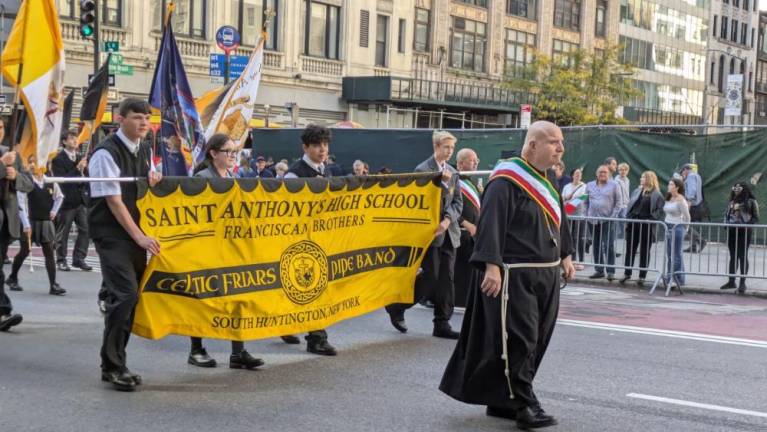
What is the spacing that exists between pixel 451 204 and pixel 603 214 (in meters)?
7.59

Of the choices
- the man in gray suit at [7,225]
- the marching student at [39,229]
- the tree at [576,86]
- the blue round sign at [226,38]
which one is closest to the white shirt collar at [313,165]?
the man in gray suit at [7,225]

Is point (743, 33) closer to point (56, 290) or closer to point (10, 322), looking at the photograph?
point (56, 290)

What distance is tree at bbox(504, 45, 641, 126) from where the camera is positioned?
4938cm

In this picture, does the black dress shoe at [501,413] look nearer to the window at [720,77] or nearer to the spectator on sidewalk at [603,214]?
the spectator on sidewalk at [603,214]

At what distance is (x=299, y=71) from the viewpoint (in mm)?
42062

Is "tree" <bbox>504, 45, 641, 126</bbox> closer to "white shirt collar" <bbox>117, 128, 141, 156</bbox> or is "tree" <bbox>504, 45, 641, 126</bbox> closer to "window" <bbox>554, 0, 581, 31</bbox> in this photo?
"window" <bbox>554, 0, 581, 31</bbox>

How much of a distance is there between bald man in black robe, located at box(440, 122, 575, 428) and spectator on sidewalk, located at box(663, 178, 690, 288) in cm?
901

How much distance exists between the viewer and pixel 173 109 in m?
11.1

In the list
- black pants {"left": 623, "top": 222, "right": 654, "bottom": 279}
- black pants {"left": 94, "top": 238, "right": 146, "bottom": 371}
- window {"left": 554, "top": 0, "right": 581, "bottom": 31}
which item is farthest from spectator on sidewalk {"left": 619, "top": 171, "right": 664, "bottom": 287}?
window {"left": 554, "top": 0, "right": 581, "bottom": 31}

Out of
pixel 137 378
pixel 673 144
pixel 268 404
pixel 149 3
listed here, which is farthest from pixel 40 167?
pixel 149 3

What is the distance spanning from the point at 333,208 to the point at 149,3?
2918cm

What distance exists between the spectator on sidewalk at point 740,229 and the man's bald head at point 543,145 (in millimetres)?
9357

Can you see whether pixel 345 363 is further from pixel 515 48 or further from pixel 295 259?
pixel 515 48

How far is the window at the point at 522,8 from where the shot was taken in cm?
5450
